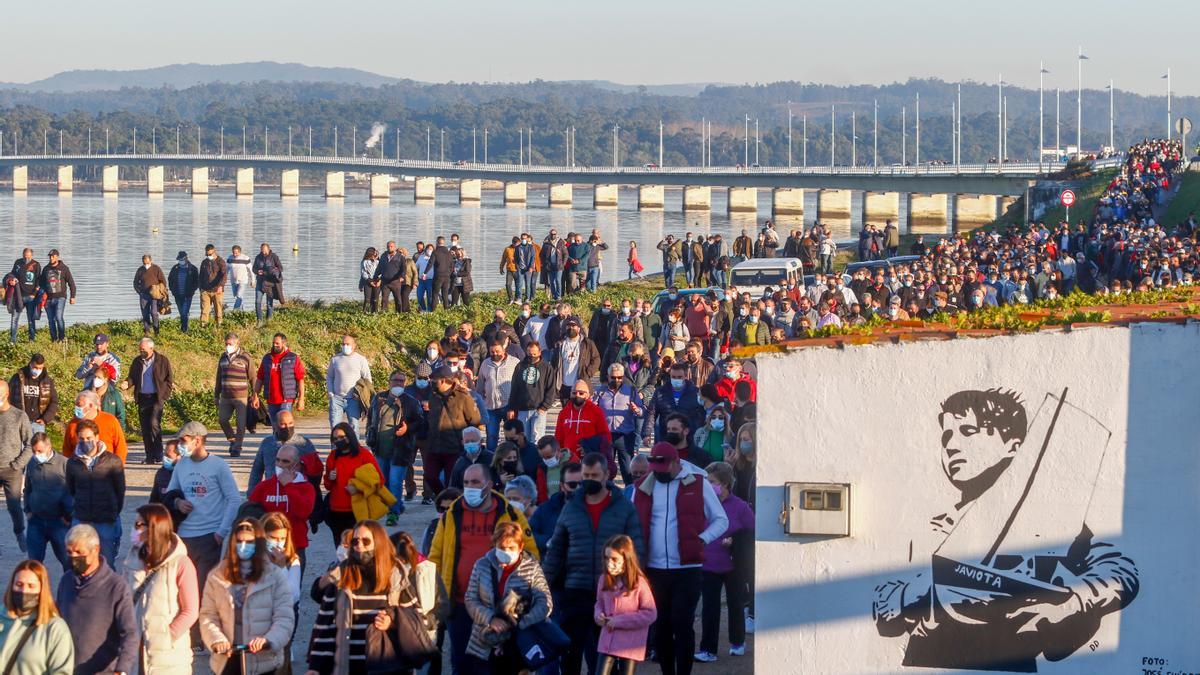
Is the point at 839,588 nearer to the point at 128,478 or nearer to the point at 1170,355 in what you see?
the point at 1170,355

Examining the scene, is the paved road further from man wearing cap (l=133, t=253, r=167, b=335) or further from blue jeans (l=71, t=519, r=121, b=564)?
man wearing cap (l=133, t=253, r=167, b=335)

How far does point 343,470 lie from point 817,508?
13.5 feet

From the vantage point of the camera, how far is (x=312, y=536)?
15.5 m

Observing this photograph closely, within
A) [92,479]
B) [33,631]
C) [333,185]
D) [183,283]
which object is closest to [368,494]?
[92,479]

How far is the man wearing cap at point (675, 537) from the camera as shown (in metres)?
10.5

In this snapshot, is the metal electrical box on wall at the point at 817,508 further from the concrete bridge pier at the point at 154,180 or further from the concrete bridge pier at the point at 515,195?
the concrete bridge pier at the point at 154,180

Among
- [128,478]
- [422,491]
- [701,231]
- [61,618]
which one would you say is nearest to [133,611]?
A: [61,618]

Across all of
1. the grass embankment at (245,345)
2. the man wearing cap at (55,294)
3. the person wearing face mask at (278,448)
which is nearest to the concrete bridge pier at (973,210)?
the grass embankment at (245,345)

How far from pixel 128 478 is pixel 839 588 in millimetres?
10688

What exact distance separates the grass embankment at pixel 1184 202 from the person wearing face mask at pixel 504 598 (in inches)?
1498

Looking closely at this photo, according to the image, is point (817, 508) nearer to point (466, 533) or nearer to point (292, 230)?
point (466, 533)

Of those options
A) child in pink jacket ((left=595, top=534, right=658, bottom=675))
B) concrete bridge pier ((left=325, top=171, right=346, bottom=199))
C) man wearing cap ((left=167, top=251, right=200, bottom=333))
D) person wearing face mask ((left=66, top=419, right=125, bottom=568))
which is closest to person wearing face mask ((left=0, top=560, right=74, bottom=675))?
child in pink jacket ((left=595, top=534, right=658, bottom=675))

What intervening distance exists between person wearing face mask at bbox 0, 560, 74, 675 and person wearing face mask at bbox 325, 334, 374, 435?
10.2 meters

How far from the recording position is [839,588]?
31.2 feet
